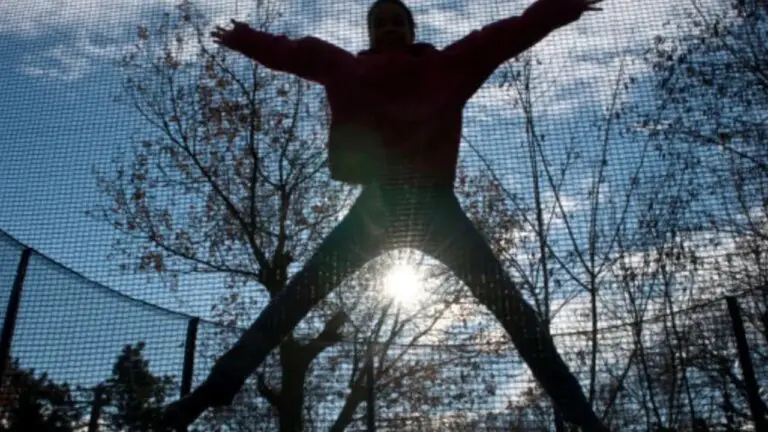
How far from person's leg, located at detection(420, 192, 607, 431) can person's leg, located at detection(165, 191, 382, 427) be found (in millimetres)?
132

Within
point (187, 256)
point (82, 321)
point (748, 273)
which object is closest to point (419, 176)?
point (82, 321)

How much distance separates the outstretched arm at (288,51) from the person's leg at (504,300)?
14.3 inches

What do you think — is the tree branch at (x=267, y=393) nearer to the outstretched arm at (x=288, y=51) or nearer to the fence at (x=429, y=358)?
the fence at (x=429, y=358)

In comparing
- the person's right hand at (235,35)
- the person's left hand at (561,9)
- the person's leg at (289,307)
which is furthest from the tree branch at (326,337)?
the person's left hand at (561,9)

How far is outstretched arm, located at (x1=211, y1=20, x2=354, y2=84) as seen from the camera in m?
1.50

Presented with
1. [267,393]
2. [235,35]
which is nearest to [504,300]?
[235,35]

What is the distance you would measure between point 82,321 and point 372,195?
1.63 meters

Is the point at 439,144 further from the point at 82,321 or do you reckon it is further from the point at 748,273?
the point at 748,273

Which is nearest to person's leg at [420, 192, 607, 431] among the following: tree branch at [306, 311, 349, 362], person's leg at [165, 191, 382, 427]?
person's leg at [165, 191, 382, 427]

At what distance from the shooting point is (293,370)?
343 cm

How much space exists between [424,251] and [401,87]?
346 millimetres

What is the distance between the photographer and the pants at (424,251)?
138 centimetres

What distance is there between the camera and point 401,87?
60.7 inches

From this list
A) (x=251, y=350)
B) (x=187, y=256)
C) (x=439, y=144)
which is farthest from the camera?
(x=187, y=256)
